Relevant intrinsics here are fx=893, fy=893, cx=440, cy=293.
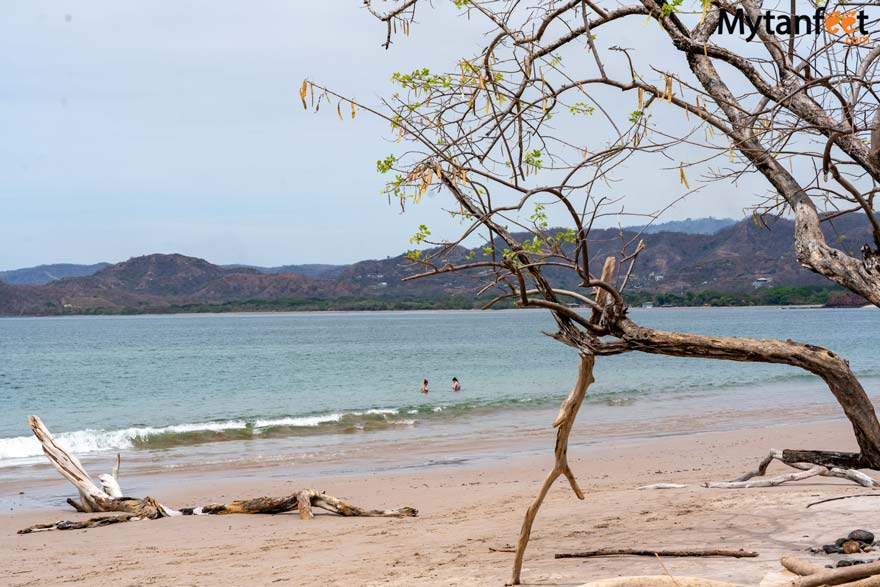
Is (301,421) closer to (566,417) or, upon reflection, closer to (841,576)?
(566,417)

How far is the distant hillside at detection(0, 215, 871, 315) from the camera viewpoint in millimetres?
150500

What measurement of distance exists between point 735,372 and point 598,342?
35199 mm

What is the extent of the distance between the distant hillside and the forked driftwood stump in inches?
5391

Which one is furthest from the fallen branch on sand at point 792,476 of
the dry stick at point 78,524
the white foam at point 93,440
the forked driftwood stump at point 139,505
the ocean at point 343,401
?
the white foam at point 93,440

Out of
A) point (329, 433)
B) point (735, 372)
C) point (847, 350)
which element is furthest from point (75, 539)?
point (847, 350)

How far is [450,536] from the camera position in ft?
27.1

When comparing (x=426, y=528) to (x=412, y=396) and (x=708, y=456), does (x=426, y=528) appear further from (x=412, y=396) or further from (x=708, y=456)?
(x=412, y=396)

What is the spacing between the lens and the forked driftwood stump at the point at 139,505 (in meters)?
10.1

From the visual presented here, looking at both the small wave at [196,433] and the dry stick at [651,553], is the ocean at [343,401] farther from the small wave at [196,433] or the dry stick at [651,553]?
the dry stick at [651,553]

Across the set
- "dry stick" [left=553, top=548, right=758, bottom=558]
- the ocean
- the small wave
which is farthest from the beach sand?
the small wave

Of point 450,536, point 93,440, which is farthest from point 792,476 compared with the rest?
point 93,440

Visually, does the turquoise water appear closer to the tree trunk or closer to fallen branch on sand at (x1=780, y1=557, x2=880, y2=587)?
the tree trunk

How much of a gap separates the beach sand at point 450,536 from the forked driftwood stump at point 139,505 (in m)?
0.17

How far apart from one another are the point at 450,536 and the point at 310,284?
173 m
